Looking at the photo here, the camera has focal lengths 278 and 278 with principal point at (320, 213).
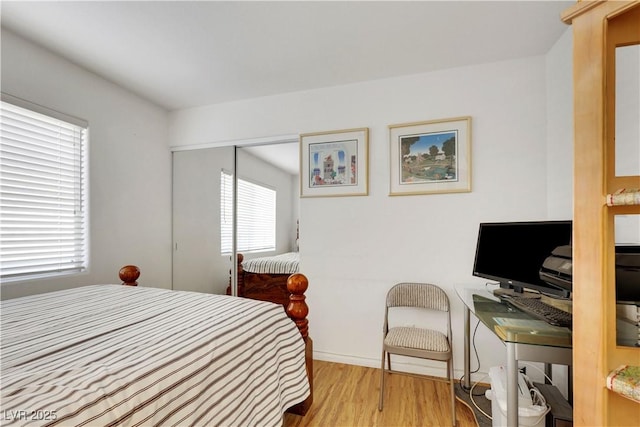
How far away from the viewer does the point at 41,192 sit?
213 centimetres

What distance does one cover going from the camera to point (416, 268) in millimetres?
2447


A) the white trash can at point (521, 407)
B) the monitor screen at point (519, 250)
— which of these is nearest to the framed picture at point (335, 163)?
the monitor screen at point (519, 250)

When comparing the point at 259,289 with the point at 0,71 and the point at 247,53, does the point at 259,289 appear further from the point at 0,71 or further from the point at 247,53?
the point at 0,71

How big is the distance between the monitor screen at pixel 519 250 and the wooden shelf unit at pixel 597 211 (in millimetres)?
626

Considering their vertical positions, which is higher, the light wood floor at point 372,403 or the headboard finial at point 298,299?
the headboard finial at point 298,299

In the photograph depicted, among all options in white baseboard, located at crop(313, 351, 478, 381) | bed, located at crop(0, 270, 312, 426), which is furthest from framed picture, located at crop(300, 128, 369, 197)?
white baseboard, located at crop(313, 351, 478, 381)

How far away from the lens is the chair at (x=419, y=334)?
73.2 inches

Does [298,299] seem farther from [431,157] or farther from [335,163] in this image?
[431,157]

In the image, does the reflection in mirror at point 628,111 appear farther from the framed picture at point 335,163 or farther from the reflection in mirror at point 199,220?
the reflection in mirror at point 199,220

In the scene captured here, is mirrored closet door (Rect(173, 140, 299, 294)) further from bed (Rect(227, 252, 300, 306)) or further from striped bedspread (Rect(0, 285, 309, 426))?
striped bedspread (Rect(0, 285, 309, 426))

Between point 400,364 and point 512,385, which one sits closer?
point 512,385

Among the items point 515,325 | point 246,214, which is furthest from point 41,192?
point 515,325

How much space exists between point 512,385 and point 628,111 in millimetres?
1423

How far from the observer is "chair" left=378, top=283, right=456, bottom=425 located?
6.10 feet
